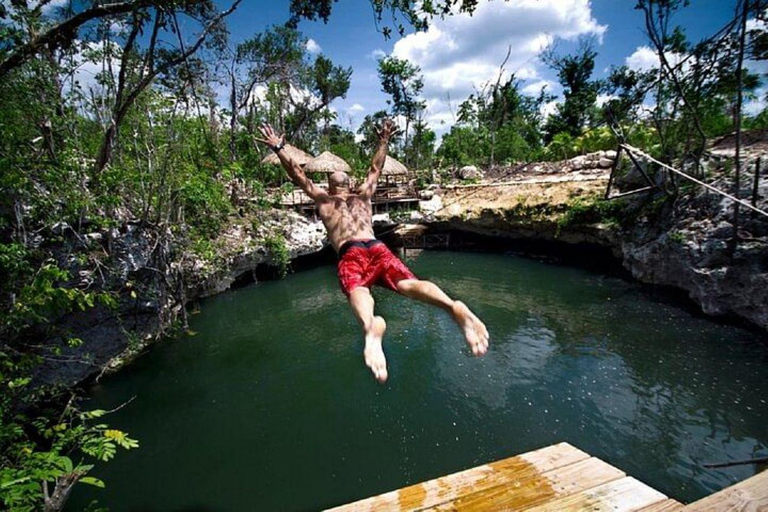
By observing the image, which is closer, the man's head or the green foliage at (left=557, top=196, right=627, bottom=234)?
the man's head

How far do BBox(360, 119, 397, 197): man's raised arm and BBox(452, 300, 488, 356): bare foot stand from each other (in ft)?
5.09

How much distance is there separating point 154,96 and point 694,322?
1372cm

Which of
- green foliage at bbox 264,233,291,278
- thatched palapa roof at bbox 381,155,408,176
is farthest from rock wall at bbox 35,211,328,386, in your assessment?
thatched palapa roof at bbox 381,155,408,176

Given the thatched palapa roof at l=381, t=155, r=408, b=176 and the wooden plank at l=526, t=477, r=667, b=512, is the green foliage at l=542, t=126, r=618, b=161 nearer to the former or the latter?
the thatched palapa roof at l=381, t=155, r=408, b=176

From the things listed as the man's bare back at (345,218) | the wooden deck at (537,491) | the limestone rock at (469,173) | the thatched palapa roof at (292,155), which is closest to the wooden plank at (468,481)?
the wooden deck at (537,491)

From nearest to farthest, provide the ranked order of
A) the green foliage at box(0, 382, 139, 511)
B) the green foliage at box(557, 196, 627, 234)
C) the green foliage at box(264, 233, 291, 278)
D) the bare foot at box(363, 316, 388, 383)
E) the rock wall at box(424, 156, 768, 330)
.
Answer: the green foliage at box(0, 382, 139, 511) < the bare foot at box(363, 316, 388, 383) < the rock wall at box(424, 156, 768, 330) < the green foliage at box(557, 196, 627, 234) < the green foliage at box(264, 233, 291, 278)

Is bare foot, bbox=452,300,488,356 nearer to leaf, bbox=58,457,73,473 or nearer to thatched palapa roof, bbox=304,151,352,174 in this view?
leaf, bbox=58,457,73,473

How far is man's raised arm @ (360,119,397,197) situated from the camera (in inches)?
143

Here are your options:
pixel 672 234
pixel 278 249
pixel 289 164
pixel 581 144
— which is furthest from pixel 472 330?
pixel 581 144

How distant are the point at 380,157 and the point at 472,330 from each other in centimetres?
206

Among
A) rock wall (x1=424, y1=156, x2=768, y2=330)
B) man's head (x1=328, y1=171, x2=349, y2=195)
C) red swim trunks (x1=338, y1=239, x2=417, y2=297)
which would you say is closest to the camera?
red swim trunks (x1=338, y1=239, x2=417, y2=297)

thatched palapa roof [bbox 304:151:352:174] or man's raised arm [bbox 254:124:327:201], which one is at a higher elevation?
thatched palapa roof [bbox 304:151:352:174]

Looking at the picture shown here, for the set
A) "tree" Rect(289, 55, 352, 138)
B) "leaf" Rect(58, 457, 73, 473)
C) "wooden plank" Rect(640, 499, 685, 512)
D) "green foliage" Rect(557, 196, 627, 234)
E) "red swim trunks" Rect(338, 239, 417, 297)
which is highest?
"tree" Rect(289, 55, 352, 138)

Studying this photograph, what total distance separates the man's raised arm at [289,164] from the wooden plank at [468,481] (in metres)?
2.59
